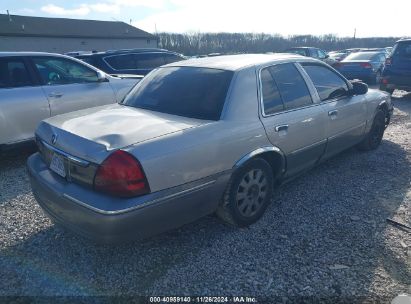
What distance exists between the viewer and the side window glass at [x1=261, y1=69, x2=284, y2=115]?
316 centimetres

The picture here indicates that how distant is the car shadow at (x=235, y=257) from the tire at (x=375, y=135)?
1609mm

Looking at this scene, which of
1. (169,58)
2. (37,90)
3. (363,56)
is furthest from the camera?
(363,56)

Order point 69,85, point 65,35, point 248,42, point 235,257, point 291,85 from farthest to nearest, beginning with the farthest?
point 248,42, point 65,35, point 69,85, point 291,85, point 235,257

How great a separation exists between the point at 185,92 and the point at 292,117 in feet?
3.70

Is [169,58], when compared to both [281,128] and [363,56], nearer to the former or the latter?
[281,128]

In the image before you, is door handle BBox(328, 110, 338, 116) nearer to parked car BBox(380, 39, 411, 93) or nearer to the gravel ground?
the gravel ground

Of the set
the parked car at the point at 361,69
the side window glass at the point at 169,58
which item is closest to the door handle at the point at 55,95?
the side window glass at the point at 169,58

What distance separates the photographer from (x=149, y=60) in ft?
30.4

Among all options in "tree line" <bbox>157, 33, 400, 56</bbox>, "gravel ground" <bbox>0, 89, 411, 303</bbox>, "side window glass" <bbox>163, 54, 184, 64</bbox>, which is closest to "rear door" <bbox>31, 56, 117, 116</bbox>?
"gravel ground" <bbox>0, 89, 411, 303</bbox>

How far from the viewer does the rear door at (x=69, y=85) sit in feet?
16.3

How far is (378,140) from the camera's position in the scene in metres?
5.38

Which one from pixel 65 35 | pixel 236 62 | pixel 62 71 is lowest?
pixel 62 71

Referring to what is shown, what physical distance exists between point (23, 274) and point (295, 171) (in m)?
2.75

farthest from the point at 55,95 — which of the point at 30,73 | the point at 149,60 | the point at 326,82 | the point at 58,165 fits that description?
the point at 149,60
